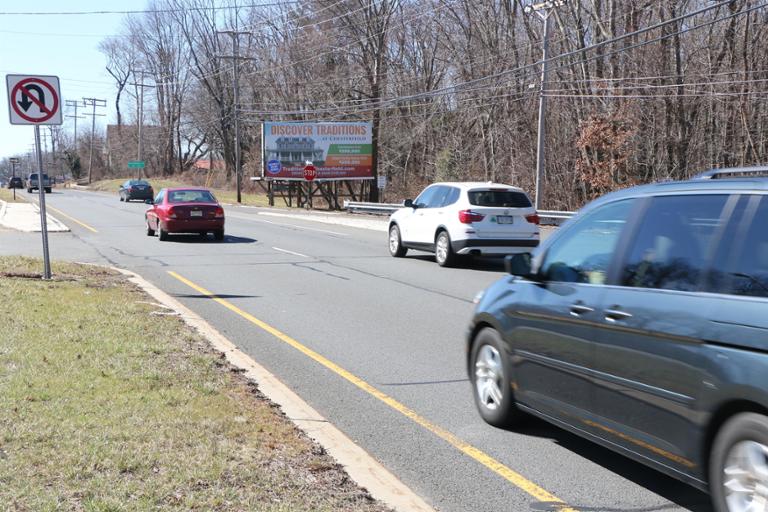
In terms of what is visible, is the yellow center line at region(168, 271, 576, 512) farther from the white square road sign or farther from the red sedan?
the red sedan

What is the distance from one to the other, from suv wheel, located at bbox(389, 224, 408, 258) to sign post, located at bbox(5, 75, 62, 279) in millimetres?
8617

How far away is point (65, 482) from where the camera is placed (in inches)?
169

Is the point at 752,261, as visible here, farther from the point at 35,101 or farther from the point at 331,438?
the point at 35,101

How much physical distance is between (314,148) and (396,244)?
3250 cm

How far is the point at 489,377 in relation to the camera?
19.5 feet

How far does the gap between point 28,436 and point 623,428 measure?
11.6 ft

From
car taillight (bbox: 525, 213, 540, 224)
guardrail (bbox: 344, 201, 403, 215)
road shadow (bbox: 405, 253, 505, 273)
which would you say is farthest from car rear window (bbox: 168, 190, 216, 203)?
guardrail (bbox: 344, 201, 403, 215)

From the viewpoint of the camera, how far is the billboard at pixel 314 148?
5031 cm

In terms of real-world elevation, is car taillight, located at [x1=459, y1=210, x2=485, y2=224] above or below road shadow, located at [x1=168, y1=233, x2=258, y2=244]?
above

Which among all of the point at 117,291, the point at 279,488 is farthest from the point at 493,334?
the point at 117,291

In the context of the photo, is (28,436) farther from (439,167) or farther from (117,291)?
(439,167)

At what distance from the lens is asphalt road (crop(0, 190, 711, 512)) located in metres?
4.82

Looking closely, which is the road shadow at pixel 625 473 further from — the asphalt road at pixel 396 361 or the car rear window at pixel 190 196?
the car rear window at pixel 190 196

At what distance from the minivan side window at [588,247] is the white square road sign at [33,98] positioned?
370 inches
